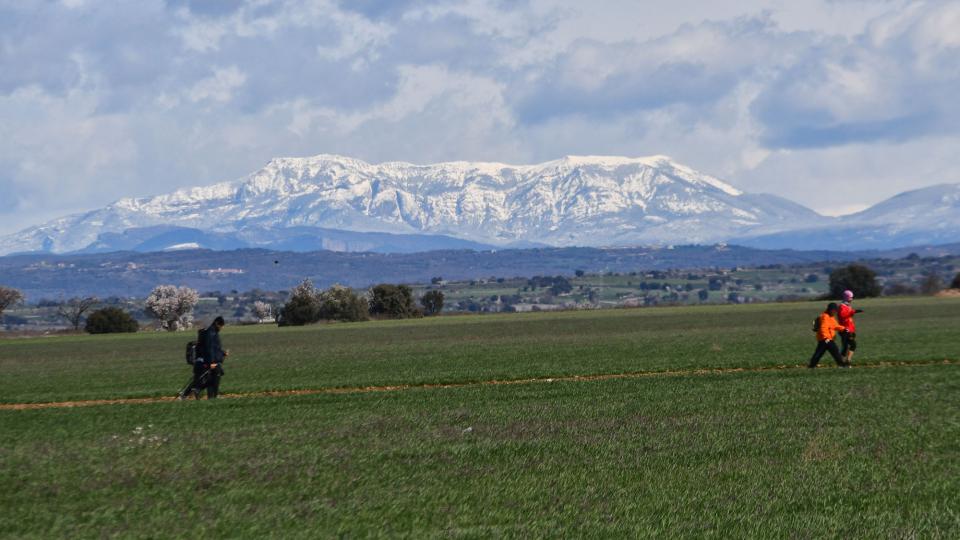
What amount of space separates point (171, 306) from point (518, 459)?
15002 centimetres

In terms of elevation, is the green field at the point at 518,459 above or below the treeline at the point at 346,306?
above

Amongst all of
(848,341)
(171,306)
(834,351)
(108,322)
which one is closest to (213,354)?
(834,351)

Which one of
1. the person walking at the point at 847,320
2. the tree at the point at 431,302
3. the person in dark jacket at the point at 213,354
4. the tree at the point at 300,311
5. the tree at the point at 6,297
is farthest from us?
the tree at the point at 431,302

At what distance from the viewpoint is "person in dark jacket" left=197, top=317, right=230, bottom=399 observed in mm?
35125

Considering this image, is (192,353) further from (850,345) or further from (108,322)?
(108,322)

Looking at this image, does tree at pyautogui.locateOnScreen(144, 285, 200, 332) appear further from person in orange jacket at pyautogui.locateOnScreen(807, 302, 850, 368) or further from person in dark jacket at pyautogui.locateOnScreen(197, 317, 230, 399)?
person in orange jacket at pyautogui.locateOnScreen(807, 302, 850, 368)

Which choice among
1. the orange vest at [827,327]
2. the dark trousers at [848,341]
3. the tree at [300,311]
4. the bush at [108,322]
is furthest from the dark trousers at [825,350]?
the bush at [108,322]

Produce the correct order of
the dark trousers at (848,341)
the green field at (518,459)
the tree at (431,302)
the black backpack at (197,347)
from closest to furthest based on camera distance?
the green field at (518,459) → the black backpack at (197,347) → the dark trousers at (848,341) → the tree at (431,302)

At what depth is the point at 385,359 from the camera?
5759cm

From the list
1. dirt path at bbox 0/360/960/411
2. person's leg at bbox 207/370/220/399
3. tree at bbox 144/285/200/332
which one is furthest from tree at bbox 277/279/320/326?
person's leg at bbox 207/370/220/399

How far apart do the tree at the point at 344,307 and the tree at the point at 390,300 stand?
2.06 meters

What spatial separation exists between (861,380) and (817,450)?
1351 cm

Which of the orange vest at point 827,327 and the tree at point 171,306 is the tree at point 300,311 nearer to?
the tree at point 171,306

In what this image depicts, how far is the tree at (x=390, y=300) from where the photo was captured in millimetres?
149125
